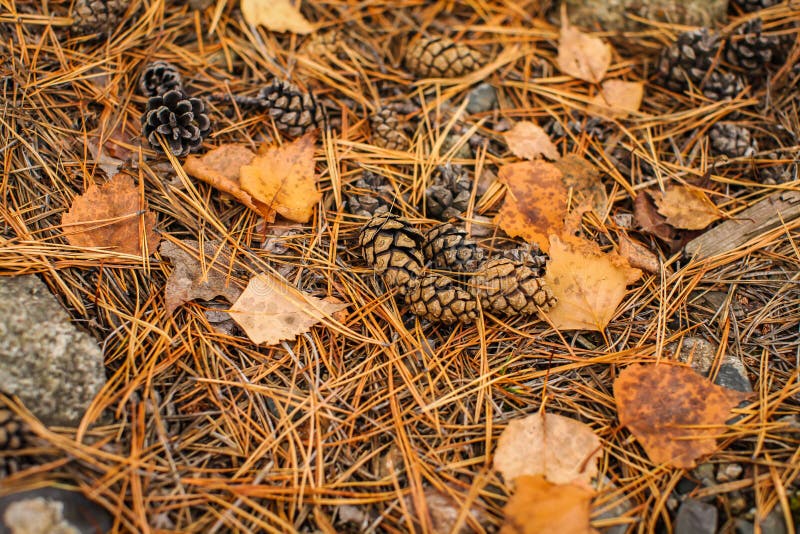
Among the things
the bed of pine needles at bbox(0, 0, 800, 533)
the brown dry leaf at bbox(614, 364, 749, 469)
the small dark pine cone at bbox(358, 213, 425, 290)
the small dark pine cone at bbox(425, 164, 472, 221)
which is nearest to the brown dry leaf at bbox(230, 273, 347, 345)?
the bed of pine needles at bbox(0, 0, 800, 533)

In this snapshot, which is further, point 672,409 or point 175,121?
point 175,121

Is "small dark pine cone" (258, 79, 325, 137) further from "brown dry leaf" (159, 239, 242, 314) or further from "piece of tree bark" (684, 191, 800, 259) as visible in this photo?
"piece of tree bark" (684, 191, 800, 259)

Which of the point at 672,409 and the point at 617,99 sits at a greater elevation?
the point at 617,99

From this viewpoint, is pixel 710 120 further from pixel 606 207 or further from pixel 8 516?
pixel 8 516

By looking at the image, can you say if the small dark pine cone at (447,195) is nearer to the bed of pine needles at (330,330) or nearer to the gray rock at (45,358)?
the bed of pine needles at (330,330)

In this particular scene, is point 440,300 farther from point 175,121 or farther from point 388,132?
point 175,121

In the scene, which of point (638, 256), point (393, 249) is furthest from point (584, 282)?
point (393, 249)
